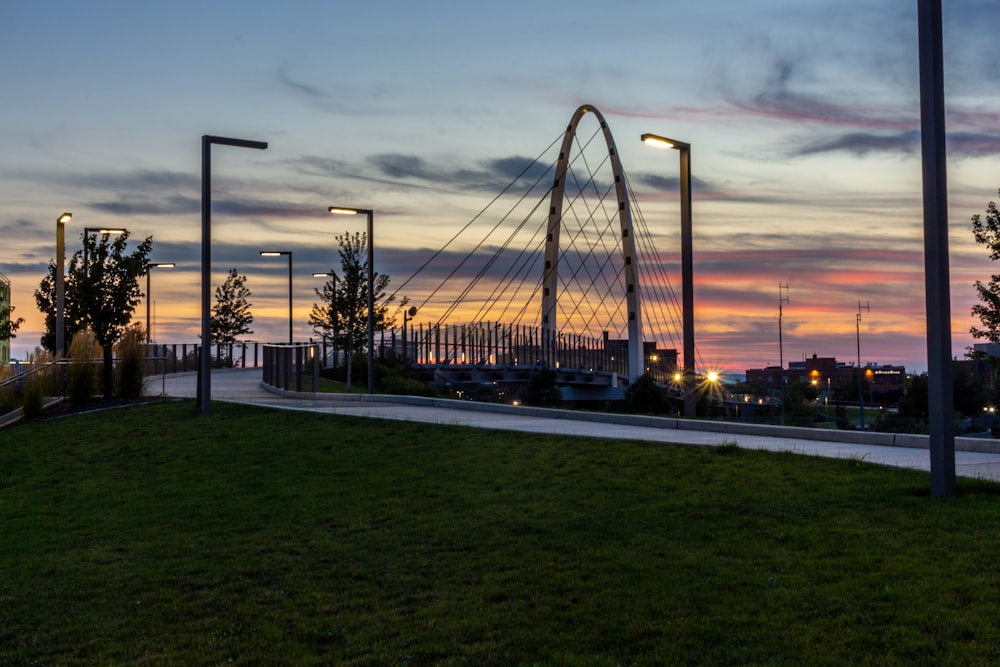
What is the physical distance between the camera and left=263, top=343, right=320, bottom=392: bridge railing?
1204 inches

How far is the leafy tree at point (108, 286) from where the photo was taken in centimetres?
3969

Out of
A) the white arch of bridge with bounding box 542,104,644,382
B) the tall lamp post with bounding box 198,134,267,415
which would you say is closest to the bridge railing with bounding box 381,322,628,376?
the white arch of bridge with bounding box 542,104,644,382

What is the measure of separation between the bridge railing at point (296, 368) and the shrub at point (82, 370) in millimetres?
5822

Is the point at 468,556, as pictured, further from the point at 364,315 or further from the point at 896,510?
the point at 364,315

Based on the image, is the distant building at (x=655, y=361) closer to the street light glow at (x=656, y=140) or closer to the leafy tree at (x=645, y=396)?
the leafy tree at (x=645, y=396)

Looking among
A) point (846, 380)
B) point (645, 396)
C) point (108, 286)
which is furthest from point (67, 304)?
point (846, 380)

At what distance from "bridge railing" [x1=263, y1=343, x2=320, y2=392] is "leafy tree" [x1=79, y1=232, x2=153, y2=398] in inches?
407

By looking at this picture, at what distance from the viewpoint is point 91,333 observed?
89.4 feet

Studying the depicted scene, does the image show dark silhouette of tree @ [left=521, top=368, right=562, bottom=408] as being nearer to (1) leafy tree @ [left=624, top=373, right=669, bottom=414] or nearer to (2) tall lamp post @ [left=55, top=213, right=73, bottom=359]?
(1) leafy tree @ [left=624, top=373, right=669, bottom=414]

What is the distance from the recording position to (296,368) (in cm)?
3062

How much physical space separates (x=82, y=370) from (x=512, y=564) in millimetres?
20685

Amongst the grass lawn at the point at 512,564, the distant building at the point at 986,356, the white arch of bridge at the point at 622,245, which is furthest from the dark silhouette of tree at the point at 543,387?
the grass lawn at the point at 512,564

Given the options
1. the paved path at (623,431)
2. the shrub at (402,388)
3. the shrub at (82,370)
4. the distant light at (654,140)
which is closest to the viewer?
the paved path at (623,431)

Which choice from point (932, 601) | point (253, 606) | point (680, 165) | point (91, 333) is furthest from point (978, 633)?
point (91, 333)
